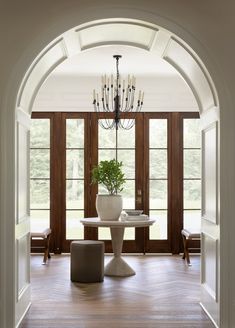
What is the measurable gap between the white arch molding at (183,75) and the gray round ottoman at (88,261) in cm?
150

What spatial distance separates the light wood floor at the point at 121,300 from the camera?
16.8 feet

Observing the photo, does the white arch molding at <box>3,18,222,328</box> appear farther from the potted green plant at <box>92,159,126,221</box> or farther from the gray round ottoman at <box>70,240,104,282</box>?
the potted green plant at <box>92,159,126,221</box>

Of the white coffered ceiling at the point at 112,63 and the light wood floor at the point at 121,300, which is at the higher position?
the white coffered ceiling at the point at 112,63

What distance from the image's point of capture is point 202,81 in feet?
17.2

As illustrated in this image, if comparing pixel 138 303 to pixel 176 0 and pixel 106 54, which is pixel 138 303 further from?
pixel 106 54

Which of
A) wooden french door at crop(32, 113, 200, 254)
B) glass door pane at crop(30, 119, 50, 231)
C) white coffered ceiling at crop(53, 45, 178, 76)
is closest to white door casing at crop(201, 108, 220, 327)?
white coffered ceiling at crop(53, 45, 178, 76)

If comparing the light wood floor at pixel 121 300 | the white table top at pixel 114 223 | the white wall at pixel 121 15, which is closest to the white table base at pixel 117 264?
the light wood floor at pixel 121 300

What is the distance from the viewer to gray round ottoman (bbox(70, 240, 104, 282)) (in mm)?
7117

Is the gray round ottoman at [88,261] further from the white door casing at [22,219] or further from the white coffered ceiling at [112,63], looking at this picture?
the white coffered ceiling at [112,63]

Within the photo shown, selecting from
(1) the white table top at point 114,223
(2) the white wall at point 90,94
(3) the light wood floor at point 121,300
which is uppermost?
(2) the white wall at point 90,94

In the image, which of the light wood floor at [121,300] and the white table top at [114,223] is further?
the white table top at [114,223]

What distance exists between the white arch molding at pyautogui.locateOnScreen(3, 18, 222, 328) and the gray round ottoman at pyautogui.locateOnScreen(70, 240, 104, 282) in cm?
150

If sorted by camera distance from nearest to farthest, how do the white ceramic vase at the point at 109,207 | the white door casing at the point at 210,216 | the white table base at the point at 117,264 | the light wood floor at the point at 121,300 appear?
the white door casing at the point at 210,216
the light wood floor at the point at 121,300
the white ceramic vase at the point at 109,207
the white table base at the point at 117,264
